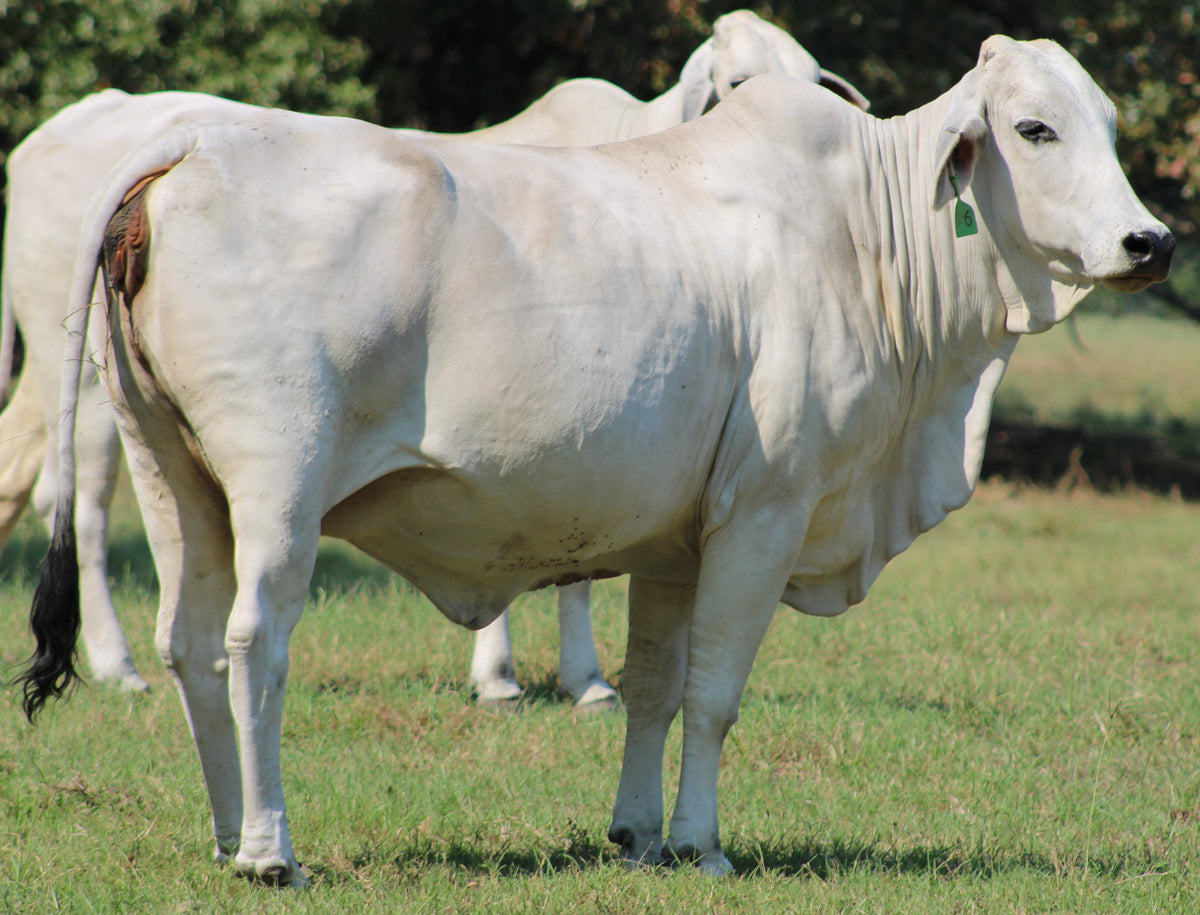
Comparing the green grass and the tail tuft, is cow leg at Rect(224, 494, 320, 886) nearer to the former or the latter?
the tail tuft

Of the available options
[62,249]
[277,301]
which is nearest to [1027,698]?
[277,301]

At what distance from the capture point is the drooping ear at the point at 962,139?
12.9 ft

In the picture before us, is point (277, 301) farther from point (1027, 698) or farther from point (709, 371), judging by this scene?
point (1027, 698)

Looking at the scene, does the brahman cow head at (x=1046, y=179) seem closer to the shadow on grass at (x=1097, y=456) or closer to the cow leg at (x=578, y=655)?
the cow leg at (x=578, y=655)

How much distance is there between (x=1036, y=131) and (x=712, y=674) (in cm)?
174

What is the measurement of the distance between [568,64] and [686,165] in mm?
9339

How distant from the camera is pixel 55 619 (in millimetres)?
3383

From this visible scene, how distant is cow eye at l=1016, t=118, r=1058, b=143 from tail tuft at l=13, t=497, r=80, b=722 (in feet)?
8.78

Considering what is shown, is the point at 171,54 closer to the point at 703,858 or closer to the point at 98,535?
the point at 98,535

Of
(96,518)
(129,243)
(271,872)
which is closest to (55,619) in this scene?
(271,872)

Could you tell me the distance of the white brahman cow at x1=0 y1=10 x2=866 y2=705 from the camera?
5.62 meters

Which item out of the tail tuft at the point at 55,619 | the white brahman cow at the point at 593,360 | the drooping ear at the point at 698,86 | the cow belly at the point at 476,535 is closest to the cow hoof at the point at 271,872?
the white brahman cow at the point at 593,360

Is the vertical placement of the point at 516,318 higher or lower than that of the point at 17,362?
higher

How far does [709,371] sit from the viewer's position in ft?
12.1
